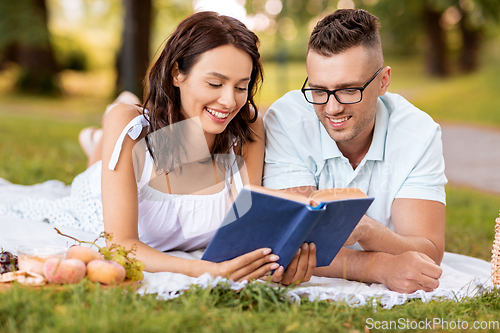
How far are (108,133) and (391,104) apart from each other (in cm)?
175

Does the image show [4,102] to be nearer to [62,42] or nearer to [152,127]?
[62,42]

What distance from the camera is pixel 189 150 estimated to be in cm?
288

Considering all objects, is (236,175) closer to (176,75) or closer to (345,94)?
(176,75)

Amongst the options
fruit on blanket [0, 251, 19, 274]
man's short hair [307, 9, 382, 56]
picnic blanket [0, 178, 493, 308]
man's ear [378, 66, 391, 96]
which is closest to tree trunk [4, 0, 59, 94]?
picnic blanket [0, 178, 493, 308]

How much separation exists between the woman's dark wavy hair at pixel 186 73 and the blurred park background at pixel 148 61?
0.26m

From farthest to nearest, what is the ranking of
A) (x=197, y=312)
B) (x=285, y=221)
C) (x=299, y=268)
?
(x=299, y=268) < (x=285, y=221) < (x=197, y=312)

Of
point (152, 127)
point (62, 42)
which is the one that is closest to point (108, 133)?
point (152, 127)

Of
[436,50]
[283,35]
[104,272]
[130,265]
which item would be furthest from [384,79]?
[436,50]

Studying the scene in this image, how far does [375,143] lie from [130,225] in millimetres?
1500

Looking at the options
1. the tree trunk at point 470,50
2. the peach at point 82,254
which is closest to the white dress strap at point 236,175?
the peach at point 82,254

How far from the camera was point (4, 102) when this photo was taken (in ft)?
48.6

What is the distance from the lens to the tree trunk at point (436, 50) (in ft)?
64.8

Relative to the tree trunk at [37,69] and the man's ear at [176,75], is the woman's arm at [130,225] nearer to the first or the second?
the man's ear at [176,75]

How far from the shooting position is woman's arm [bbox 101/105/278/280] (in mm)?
2199
